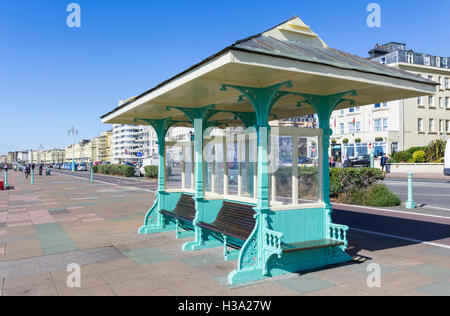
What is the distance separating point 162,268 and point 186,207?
9.55ft

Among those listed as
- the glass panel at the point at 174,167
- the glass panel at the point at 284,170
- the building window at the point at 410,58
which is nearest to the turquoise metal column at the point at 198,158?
the glass panel at the point at 284,170

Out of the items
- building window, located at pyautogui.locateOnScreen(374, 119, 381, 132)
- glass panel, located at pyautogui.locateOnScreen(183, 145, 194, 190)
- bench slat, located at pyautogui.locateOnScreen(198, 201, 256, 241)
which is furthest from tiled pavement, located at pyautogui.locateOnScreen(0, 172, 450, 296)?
building window, located at pyautogui.locateOnScreen(374, 119, 381, 132)

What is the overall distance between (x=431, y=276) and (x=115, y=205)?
12.4m

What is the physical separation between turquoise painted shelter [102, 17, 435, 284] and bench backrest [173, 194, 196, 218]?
51mm

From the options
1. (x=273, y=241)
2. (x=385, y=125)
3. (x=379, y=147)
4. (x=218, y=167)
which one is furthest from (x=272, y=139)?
(x=385, y=125)

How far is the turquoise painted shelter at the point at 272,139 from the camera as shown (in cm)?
516

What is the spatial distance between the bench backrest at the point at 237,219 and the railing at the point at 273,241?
1.19ft

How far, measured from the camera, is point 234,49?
4.47 m

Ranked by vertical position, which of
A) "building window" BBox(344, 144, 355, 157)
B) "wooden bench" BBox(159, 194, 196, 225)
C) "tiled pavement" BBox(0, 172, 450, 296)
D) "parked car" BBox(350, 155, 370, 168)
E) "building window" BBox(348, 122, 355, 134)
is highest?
"building window" BBox(348, 122, 355, 134)

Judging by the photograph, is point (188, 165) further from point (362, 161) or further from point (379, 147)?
point (379, 147)

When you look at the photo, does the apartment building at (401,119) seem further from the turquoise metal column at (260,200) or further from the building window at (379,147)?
the turquoise metal column at (260,200)

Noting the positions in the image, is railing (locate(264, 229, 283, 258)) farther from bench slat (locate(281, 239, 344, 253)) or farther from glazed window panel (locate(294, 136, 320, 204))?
glazed window panel (locate(294, 136, 320, 204))

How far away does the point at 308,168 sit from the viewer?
655 centimetres

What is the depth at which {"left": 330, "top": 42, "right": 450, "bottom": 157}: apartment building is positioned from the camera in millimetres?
48031
